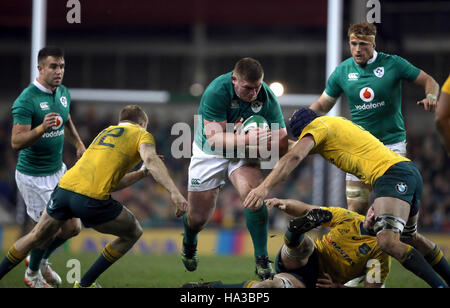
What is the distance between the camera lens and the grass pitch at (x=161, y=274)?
576 cm

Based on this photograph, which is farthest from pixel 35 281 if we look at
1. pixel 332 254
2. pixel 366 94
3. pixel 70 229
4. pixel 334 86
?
pixel 366 94

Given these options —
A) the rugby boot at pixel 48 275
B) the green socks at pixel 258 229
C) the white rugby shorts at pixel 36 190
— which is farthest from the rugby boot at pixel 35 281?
the green socks at pixel 258 229

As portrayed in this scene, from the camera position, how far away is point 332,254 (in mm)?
4656

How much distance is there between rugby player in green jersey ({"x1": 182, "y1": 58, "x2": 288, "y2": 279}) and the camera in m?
4.95

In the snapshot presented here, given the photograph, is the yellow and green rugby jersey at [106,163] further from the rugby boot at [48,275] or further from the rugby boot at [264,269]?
the rugby boot at [48,275]

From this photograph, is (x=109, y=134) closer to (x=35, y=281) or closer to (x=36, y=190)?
(x=36, y=190)

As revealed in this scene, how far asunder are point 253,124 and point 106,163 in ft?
4.52

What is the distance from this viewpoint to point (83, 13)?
15.2m

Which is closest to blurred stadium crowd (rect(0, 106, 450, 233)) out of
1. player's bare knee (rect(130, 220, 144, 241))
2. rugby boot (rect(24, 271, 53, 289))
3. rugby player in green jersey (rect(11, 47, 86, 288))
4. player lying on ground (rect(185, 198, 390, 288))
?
rugby player in green jersey (rect(11, 47, 86, 288))

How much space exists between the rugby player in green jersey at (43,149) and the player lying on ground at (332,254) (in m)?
2.06

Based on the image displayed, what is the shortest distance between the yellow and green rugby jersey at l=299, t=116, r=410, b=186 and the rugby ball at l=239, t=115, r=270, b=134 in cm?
71

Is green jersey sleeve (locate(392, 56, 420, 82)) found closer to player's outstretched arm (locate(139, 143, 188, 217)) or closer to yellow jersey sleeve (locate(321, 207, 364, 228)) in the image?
yellow jersey sleeve (locate(321, 207, 364, 228))

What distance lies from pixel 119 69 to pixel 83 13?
2030 millimetres

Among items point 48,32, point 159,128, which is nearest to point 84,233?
point 159,128
